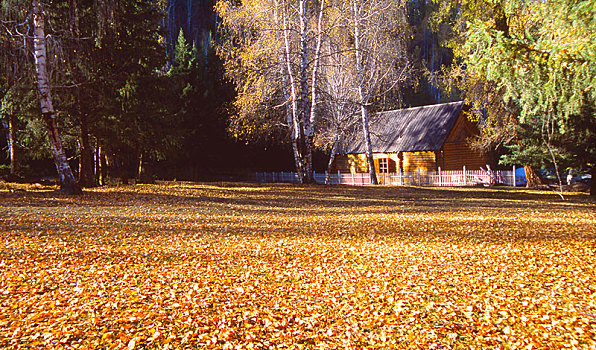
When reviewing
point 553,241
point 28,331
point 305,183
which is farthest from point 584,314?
point 305,183

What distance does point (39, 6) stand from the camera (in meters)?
13.5

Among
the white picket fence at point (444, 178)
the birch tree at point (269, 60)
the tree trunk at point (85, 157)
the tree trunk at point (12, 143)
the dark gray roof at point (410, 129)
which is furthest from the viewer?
the dark gray roof at point (410, 129)

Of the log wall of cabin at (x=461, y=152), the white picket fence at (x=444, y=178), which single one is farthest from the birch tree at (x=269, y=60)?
the log wall of cabin at (x=461, y=152)

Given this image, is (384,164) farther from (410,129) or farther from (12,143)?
(12,143)

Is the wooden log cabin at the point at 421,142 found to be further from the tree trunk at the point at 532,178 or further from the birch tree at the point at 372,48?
the tree trunk at the point at 532,178

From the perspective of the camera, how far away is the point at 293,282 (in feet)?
18.3

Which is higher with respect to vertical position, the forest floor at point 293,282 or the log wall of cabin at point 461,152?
the log wall of cabin at point 461,152

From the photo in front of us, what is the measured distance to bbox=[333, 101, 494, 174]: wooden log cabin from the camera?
106 ft

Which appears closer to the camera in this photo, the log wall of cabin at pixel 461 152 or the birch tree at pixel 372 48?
the birch tree at pixel 372 48

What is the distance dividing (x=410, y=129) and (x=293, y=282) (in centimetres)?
3114

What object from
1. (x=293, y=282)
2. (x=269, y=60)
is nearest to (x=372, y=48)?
(x=269, y=60)

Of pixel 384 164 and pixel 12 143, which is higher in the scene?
pixel 12 143

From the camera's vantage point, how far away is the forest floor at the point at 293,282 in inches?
156

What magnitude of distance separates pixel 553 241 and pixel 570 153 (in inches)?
477
